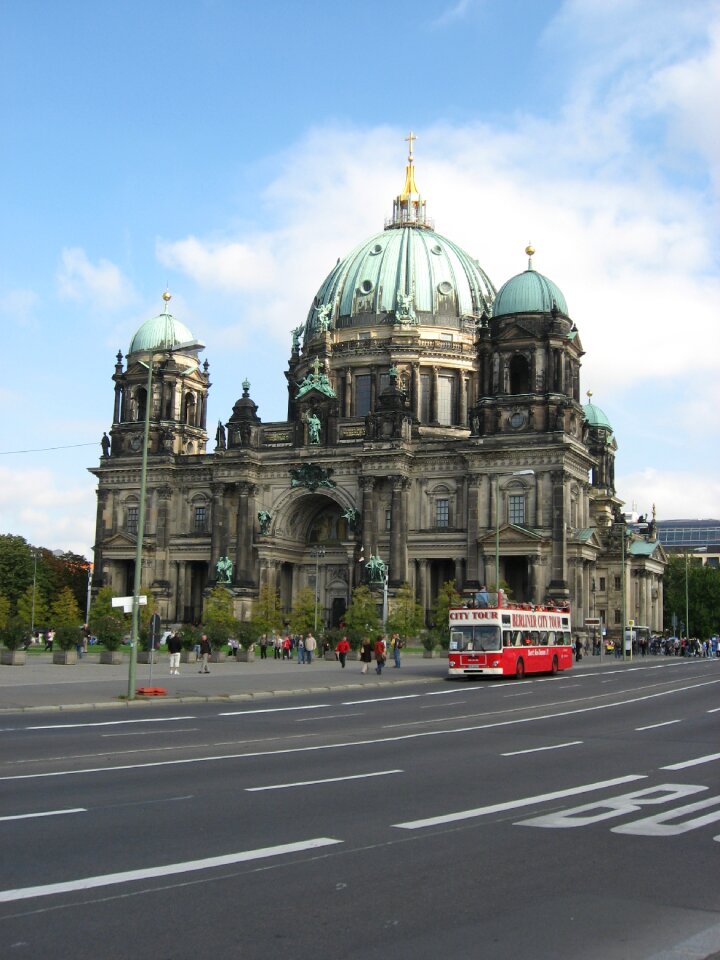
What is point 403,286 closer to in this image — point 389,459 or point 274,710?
point 389,459

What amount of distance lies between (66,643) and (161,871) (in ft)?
140

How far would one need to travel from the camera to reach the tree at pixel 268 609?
80688mm

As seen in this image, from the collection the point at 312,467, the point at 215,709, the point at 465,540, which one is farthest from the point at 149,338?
the point at 215,709

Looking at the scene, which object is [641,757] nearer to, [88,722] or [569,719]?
[569,719]

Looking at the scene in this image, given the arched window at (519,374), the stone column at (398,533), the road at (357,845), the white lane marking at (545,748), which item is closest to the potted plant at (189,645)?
the stone column at (398,533)

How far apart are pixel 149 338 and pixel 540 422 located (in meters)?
36.7

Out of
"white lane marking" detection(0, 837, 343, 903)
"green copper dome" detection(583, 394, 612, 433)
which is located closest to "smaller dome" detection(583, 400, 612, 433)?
"green copper dome" detection(583, 394, 612, 433)

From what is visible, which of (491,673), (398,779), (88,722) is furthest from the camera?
(491,673)

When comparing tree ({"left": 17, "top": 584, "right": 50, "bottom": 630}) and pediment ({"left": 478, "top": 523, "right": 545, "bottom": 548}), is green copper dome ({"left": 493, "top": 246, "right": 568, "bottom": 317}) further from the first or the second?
tree ({"left": 17, "top": 584, "right": 50, "bottom": 630})

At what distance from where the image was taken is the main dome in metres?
97.5

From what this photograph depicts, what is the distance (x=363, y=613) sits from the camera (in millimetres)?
73438

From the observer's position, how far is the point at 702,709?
107ft

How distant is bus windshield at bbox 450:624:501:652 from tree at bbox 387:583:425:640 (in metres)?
26.9

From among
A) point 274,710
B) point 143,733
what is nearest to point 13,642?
point 274,710
